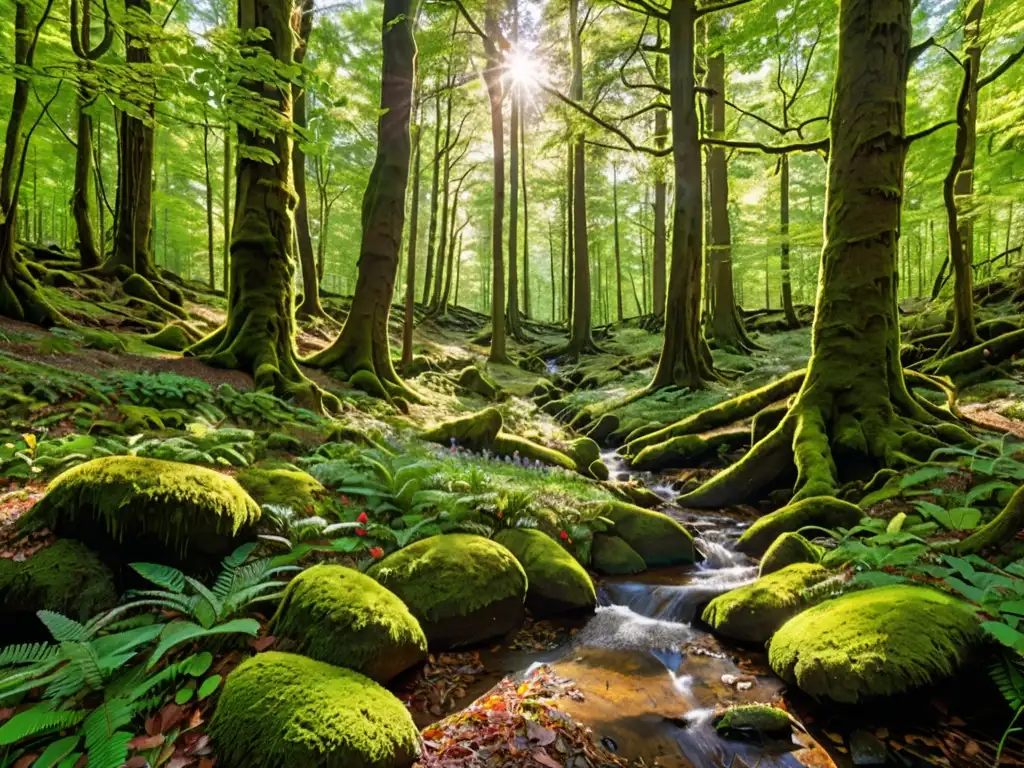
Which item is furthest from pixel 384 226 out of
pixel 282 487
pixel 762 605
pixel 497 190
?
pixel 762 605

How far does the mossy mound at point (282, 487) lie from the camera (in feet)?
12.6

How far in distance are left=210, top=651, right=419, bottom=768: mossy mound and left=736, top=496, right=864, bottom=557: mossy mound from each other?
4.00 m

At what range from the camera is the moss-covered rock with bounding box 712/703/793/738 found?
8.68ft

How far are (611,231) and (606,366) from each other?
17.7m

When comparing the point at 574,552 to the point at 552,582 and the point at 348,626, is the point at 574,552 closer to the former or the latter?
the point at 552,582

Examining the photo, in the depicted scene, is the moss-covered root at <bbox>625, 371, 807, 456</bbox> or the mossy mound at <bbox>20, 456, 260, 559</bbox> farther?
the moss-covered root at <bbox>625, 371, 807, 456</bbox>

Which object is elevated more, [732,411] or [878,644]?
[732,411]

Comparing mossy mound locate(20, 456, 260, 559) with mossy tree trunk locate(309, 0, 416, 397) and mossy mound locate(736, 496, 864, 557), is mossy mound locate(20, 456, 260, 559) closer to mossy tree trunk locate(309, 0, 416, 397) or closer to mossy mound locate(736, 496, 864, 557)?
mossy mound locate(736, 496, 864, 557)

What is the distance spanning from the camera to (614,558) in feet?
16.2

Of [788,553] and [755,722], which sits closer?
[755,722]

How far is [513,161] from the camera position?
20047mm

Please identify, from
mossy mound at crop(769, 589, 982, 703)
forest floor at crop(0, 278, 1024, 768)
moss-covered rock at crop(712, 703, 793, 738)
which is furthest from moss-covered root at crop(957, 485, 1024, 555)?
moss-covered rock at crop(712, 703, 793, 738)

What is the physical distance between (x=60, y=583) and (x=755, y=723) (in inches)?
147

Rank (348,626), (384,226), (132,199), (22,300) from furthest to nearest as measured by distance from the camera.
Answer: (132,199) → (384,226) → (22,300) → (348,626)
